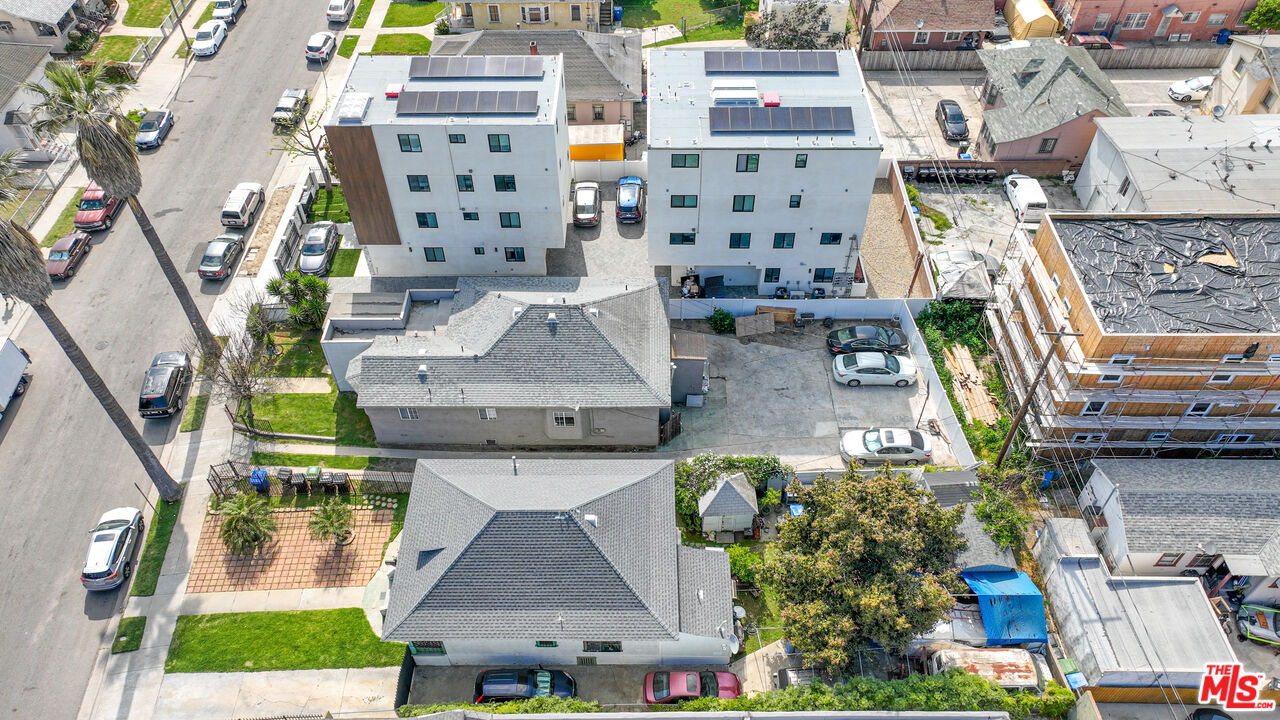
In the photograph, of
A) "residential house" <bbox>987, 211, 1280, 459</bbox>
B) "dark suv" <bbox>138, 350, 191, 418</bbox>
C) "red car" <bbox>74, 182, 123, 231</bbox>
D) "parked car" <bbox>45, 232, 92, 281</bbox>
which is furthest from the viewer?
"red car" <bbox>74, 182, 123, 231</bbox>

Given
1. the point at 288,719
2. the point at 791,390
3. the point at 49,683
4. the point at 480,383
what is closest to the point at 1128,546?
the point at 791,390

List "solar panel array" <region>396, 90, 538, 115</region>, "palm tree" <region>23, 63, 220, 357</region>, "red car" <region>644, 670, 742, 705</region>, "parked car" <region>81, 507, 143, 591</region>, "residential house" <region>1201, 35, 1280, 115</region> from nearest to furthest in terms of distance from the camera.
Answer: "red car" <region>644, 670, 742, 705</region> → "palm tree" <region>23, 63, 220, 357</region> → "parked car" <region>81, 507, 143, 591</region> → "solar panel array" <region>396, 90, 538, 115</region> → "residential house" <region>1201, 35, 1280, 115</region>

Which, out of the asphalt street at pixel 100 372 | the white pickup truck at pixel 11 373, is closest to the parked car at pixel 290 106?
the asphalt street at pixel 100 372

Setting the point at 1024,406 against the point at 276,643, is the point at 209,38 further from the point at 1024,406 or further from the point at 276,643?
the point at 1024,406

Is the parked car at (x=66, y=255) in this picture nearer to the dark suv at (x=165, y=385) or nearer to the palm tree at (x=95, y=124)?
the dark suv at (x=165, y=385)

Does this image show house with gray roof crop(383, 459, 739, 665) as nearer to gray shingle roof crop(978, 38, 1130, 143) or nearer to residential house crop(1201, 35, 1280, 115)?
gray shingle roof crop(978, 38, 1130, 143)

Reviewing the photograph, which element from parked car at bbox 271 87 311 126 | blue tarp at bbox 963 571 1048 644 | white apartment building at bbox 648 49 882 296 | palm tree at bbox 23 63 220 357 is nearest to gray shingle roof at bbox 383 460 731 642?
blue tarp at bbox 963 571 1048 644

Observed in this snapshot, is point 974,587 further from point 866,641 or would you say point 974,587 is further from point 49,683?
point 49,683
